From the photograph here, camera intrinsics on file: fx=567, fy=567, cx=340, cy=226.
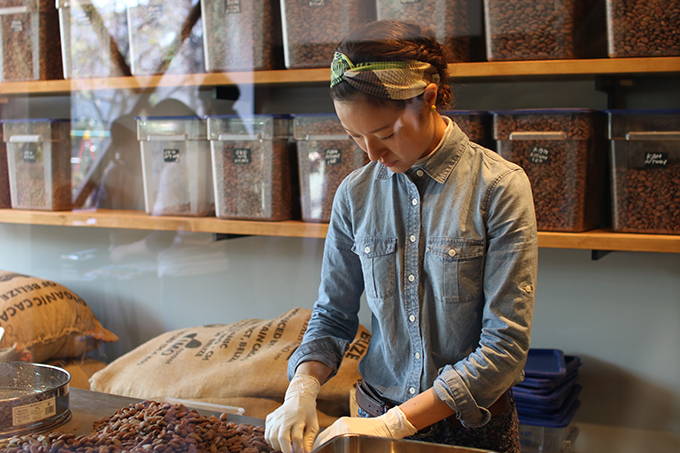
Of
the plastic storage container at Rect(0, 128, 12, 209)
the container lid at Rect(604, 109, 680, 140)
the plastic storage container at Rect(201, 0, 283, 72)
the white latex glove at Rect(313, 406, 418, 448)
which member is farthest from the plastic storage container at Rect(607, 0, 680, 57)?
the plastic storage container at Rect(0, 128, 12, 209)

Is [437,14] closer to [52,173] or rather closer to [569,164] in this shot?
[569,164]

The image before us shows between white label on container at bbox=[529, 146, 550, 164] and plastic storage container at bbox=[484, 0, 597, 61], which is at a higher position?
plastic storage container at bbox=[484, 0, 597, 61]

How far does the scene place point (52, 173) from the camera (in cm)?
144

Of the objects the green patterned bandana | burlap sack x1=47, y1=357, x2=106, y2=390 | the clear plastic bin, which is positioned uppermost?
the green patterned bandana

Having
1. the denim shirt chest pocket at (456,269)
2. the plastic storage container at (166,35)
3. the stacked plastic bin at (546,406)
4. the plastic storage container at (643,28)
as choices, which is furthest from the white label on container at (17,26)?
the stacked plastic bin at (546,406)

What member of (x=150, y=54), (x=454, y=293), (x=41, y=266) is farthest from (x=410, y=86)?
(x=41, y=266)

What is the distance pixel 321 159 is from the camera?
132cm

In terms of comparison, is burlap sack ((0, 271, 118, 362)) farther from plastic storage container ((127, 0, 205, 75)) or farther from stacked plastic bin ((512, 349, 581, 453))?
stacked plastic bin ((512, 349, 581, 453))

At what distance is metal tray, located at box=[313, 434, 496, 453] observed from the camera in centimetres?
67

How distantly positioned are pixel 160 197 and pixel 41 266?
382 millimetres

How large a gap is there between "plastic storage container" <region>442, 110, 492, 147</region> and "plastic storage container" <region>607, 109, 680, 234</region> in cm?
24

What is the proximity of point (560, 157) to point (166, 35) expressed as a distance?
3.05 feet

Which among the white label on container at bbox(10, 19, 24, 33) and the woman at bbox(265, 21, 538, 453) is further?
the white label on container at bbox(10, 19, 24, 33)

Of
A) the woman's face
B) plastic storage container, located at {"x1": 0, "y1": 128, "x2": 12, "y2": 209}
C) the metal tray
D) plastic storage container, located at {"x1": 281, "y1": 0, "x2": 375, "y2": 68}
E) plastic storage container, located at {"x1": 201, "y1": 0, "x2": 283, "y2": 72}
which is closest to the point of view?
the metal tray
